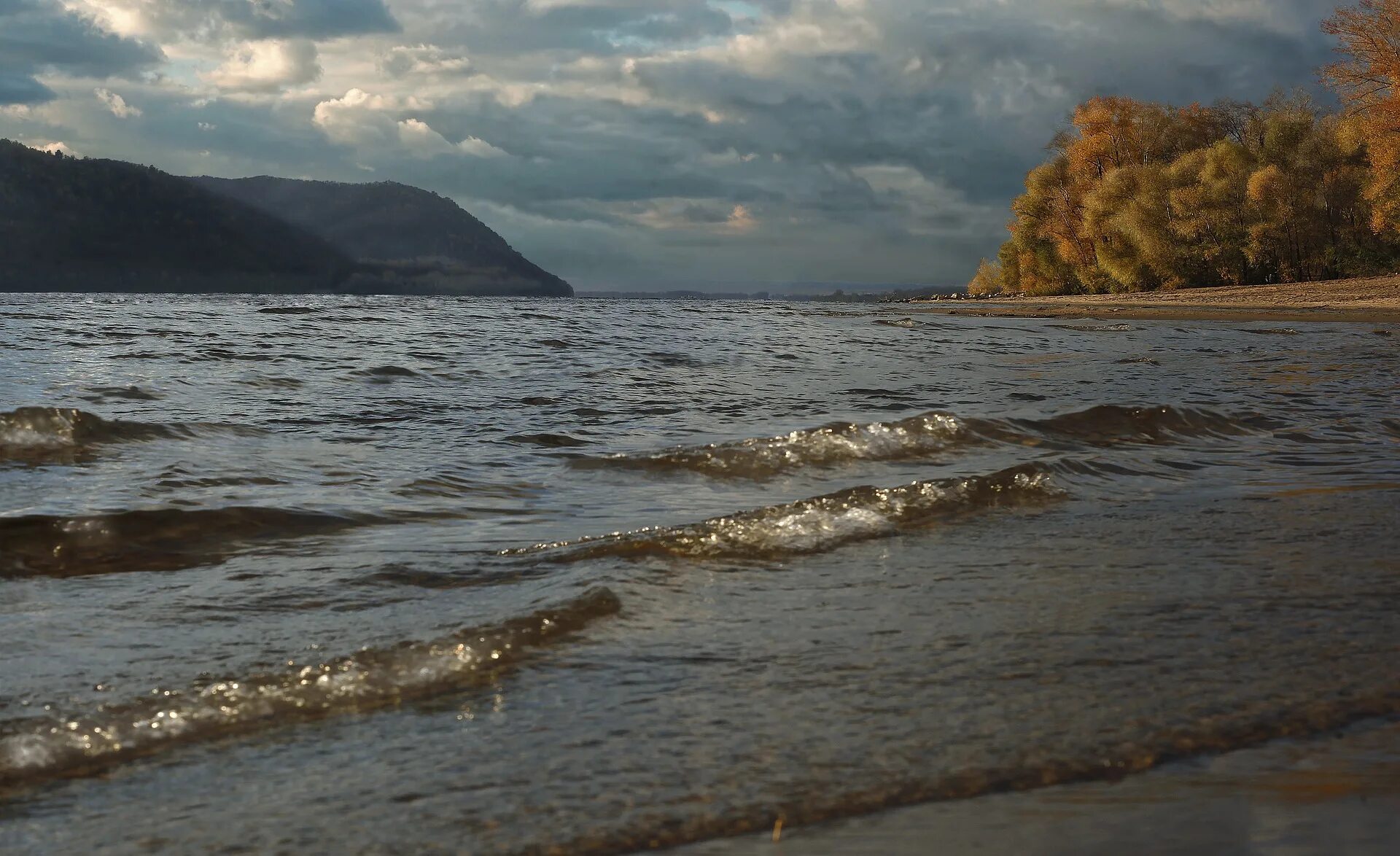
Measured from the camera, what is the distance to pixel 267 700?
11.0 feet

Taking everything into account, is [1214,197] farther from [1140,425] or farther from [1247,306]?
[1140,425]

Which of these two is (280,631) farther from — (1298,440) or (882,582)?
(1298,440)

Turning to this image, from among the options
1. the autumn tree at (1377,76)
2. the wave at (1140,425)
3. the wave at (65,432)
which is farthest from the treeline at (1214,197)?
the wave at (65,432)

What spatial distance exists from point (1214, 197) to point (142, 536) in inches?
2474

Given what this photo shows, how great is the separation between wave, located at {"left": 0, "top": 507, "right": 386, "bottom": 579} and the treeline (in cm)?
4634

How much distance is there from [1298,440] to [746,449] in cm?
472

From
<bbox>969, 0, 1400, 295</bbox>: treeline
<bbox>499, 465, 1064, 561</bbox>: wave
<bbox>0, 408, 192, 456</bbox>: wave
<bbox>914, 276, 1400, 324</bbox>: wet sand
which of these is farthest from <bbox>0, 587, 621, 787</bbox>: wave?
<bbox>969, 0, 1400, 295</bbox>: treeline

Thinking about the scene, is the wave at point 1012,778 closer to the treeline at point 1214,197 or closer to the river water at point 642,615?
the river water at point 642,615

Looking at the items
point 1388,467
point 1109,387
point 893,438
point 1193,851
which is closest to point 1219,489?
point 1388,467

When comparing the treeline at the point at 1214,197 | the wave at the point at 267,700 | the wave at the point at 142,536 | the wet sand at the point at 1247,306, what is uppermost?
the treeline at the point at 1214,197

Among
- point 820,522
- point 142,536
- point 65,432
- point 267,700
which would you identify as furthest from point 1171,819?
point 65,432

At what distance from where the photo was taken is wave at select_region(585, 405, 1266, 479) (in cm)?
835

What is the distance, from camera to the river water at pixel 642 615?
2.71 m

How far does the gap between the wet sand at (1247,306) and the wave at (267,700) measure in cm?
3664
